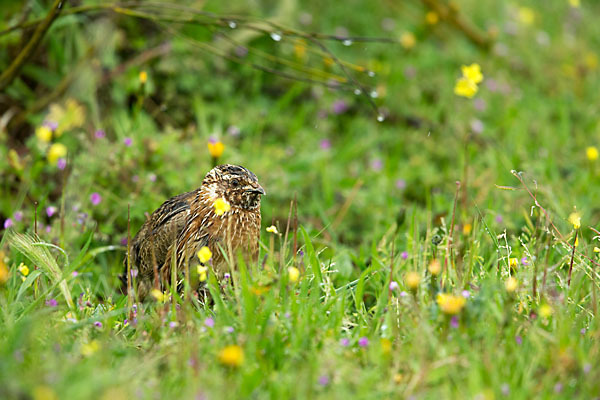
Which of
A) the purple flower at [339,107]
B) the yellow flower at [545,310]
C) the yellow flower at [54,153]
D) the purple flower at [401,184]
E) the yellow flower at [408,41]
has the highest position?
the yellow flower at [545,310]

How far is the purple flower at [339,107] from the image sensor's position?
23.0ft

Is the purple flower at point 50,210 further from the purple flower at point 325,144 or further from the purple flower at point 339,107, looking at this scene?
the purple flower at point 339,107

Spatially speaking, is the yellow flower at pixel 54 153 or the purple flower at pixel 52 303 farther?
the yellow flower at pixel 54 153

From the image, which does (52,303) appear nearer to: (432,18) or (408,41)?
(408,41)

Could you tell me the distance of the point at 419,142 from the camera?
21.9 feet

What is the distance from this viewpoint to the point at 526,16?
880 centimetres

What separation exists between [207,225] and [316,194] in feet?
6.23

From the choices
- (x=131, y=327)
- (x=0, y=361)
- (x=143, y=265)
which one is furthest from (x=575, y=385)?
(x=143, y=265)

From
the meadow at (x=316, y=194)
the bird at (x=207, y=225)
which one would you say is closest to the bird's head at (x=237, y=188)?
the bird at (x=207, y=225)

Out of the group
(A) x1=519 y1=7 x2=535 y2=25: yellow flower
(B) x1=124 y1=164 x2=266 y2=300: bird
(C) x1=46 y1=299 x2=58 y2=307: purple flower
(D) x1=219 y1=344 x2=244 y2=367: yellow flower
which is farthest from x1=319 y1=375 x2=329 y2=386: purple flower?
(A) x1=519 y1=7 x2=535 y2=25: yellow flower

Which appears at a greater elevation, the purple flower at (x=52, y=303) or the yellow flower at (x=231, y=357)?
the yellow flower at (x=231, y=357)

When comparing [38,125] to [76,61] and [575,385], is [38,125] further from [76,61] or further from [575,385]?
[575,385]

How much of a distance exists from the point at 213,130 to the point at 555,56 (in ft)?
13.8

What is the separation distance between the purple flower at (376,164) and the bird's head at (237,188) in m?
2.14
